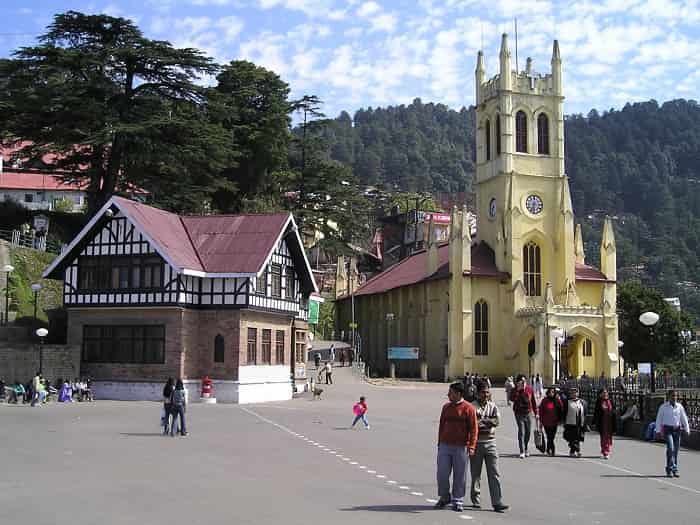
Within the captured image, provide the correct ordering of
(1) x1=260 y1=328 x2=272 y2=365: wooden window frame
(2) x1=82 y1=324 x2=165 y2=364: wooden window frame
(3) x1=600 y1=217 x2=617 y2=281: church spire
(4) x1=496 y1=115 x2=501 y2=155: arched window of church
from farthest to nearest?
(4) x1=496 y1=115 x2=501 y2=155: arched window of church < (3) x1=600 y1=217 x2=617 y2=281: church spire < (1) x1=260 y1=328 x2=272 y2=365: wooden window frame < (2) x1=82 y1=324 x2=165 y2=364: wooden window frame

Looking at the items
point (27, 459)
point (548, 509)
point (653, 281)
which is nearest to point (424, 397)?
point (27, 459)

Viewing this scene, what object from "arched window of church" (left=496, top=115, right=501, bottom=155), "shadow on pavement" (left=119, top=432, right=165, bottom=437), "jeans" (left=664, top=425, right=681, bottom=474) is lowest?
"shadow on pavement" (left=119, top=432, right=165, bottom=437)

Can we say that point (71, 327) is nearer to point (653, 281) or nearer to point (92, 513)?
point (92, 513)

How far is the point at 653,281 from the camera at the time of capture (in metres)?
175

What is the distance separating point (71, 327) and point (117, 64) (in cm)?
1683

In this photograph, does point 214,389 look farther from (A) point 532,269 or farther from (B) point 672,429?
(A) point 532,269

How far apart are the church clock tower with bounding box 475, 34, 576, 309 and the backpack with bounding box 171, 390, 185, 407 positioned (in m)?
44.5

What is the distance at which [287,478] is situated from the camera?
1426 centimetres

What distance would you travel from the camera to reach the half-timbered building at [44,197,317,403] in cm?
3794

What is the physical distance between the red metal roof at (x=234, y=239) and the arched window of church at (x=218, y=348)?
9.71ft

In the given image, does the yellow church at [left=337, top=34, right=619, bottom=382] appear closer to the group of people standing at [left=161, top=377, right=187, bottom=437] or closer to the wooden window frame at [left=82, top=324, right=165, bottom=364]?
the wooden window frame at [left=82, top=324, right=165, bottom=364]

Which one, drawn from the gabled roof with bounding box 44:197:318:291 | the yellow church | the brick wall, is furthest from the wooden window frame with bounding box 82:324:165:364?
the yellow church

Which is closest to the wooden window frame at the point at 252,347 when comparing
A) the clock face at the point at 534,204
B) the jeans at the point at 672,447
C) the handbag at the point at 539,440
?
the handbag at the point at 539,440

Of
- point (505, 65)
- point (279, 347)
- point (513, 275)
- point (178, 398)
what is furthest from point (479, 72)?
point (178, 398)
